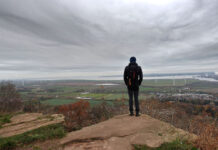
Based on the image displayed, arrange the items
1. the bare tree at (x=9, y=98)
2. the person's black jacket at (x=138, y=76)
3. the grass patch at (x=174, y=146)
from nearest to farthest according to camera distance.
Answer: the grass patch at (x=174, y=146), the person's black jacket at (x=138, y=76), the bare tree at (x=9, y=98)

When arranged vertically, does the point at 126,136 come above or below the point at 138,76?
below

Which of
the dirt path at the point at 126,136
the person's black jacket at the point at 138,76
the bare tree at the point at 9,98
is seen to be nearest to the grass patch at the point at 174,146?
the dirt path at the point at 126,136

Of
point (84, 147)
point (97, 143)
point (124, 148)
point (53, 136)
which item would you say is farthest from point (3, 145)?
point (124, 148)

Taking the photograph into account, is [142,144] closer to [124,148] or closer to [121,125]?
[124,148]

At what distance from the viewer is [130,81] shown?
5902 mm

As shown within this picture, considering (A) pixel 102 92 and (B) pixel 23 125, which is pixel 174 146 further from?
(A) pixel 102 92

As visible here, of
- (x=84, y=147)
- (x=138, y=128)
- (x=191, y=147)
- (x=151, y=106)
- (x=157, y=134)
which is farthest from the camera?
(x=151, y=106)

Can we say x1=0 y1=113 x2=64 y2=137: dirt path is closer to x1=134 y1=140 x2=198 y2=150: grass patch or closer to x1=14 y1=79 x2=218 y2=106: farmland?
x1=134 y1=140 x2=198 y2=150: grass patch

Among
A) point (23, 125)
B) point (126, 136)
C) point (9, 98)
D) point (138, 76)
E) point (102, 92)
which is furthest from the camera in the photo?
point (102, 92)

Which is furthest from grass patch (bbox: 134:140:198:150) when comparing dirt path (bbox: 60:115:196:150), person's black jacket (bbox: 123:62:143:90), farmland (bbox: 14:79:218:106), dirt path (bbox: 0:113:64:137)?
farmland (bbox: 14:79:218:106)

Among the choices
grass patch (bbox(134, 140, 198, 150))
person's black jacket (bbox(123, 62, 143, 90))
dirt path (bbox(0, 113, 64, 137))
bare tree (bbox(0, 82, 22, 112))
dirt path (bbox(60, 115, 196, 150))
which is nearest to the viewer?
grass patch (bbox(134, 140, 198, 150))

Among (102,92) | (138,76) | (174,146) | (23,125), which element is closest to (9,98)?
(23,125)

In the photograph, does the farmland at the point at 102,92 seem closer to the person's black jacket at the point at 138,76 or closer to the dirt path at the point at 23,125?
the dirt path at the point at 23,125

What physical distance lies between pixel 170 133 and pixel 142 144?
4.41ft
